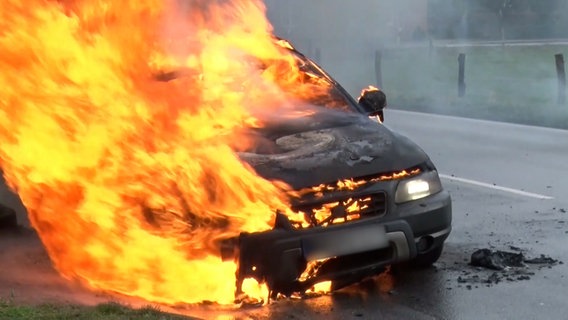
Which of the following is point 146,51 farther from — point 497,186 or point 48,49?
point 497,186

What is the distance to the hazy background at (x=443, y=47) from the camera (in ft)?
59.2

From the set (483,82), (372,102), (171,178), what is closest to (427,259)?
(372,102)

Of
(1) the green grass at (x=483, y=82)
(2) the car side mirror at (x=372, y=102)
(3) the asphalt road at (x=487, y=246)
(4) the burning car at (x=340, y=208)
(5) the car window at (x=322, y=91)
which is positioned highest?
(5) the car window at (x=322, y=91)

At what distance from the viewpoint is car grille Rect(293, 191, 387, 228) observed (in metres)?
4.84

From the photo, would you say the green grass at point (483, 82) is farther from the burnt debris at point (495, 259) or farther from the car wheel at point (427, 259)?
the car wheel at point (427, 259)

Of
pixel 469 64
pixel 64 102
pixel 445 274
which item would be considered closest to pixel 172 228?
pixel 64 102

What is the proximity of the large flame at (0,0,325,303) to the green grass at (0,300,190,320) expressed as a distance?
0.45 metres

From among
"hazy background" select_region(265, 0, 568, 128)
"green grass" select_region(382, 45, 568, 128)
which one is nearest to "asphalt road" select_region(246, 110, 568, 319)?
"green grass" select_region(382, 45, 568, 128)

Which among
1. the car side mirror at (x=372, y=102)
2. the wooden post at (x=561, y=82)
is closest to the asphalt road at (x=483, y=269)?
the car side mirror at (x=372, y=102)

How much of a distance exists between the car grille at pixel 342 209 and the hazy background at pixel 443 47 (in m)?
10.00

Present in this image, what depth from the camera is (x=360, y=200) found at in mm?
4988

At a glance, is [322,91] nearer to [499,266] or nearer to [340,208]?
[340,208]

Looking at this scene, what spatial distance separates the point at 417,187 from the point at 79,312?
2252 millimetres

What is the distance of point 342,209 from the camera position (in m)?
4.92
